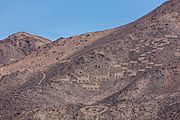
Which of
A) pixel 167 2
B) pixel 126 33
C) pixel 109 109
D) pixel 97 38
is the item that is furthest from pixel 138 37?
pixel 109 109

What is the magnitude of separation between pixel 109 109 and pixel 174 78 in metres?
8.08

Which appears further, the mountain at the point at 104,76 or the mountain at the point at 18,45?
the mountain at the point at 18,45

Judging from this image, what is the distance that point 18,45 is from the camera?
309ft

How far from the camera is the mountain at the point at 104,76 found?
37.2 m

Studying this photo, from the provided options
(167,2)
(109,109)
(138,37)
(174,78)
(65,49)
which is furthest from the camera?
(167,2)

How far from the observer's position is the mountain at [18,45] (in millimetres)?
92062

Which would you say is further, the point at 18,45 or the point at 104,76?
the point at 18,45

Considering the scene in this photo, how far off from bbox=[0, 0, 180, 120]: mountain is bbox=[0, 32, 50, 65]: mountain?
98.7 feet

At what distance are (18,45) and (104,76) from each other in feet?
157

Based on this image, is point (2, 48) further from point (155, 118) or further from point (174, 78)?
point (155, 118)

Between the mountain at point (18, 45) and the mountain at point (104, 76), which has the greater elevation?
the mountain at point (18, 45)

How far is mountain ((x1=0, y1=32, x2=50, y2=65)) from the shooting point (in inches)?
3625

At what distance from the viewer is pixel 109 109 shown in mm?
37312

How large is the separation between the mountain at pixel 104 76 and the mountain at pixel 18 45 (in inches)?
1184
